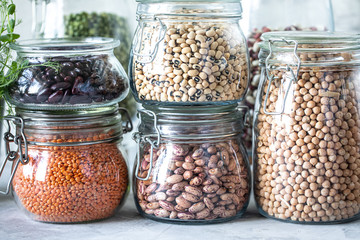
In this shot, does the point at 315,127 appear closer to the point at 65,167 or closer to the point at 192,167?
the point at 192,167

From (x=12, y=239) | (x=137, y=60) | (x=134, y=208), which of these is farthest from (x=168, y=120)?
(x=12, y=239)

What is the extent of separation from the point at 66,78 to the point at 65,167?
155mm

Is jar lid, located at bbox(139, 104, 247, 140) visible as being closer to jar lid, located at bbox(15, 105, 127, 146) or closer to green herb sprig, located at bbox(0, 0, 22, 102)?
jar lid, located at bbox(15, 105, 127, 146)

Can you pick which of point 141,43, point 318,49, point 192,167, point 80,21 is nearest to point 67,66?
point 141,43

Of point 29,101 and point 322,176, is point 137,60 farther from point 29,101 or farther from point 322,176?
point 322,176

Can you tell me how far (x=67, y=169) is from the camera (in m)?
1.01

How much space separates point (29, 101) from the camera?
40.0 inches

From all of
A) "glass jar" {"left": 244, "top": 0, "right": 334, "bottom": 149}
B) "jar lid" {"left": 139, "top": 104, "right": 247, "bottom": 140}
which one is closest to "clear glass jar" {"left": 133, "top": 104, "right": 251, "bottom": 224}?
"jar lid" {"left": 139, "top": 104, "right": 247, "bottom": 140}

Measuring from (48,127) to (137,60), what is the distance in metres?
0.20

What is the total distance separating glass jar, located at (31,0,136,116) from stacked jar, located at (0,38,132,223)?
48cm

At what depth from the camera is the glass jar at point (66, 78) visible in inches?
39.1

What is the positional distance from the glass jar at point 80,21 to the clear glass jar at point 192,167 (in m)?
0.52

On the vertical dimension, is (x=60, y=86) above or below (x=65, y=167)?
above

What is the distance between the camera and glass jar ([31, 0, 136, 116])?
1537 mm
